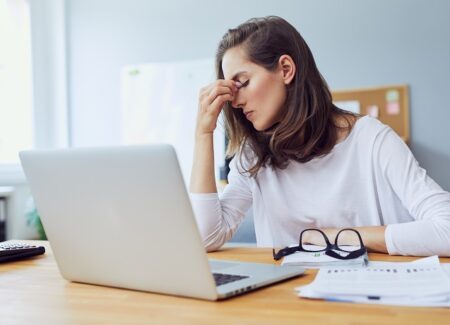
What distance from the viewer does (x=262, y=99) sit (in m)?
1.42

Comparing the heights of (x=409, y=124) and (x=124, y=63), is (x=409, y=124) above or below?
below

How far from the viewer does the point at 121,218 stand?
0.83 meters

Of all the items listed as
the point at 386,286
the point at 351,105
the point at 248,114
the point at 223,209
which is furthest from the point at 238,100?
the point at 351,105

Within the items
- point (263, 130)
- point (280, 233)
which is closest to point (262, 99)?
point (263, 130)

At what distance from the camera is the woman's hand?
1.39 meters

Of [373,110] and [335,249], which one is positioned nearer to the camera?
[335,249]

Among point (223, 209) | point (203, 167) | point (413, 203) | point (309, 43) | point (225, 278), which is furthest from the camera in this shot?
point (309, 43)

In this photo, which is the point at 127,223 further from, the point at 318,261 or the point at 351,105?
the point at 351,105

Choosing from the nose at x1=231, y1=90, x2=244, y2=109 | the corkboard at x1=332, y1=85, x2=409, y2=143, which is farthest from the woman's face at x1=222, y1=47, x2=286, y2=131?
the corkboard at x1=332, y1=85, x2=409, y2=143

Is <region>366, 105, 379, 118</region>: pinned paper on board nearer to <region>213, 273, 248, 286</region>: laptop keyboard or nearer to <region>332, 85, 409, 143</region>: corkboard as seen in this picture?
<region>332, 85, 409, 143</region>: corkboard

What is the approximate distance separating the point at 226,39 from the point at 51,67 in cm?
288

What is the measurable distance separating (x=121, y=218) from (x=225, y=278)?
0.19 meters

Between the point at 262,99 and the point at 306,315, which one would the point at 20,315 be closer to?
the point at 306,315

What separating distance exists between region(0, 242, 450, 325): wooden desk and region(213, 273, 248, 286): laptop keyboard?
53 millimetres
